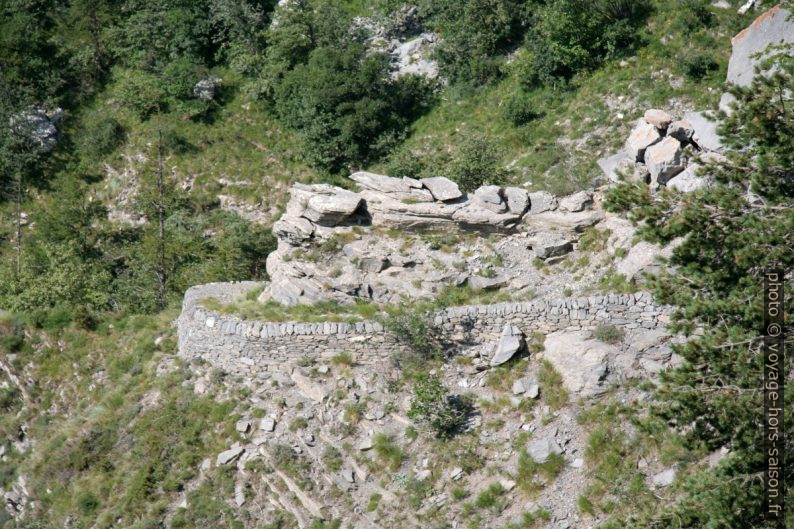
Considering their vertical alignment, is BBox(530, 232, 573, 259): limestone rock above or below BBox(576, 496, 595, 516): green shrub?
above

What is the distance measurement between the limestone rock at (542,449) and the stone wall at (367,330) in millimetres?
3041

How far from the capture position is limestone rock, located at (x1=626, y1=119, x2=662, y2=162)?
22.9 meters

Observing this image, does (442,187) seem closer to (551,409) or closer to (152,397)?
(551,409)

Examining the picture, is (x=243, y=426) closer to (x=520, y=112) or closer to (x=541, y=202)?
(x=541, y=202)

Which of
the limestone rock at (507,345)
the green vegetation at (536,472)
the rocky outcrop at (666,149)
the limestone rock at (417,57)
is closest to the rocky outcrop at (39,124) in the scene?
the limestone rock at (417,57)

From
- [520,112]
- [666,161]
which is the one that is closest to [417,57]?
[520,112]

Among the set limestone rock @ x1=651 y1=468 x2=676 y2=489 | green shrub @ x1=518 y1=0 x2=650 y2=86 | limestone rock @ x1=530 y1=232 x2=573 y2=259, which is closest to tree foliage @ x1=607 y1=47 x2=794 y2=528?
limestone rock @ x1=651 y1=468 x2=676 y2=489

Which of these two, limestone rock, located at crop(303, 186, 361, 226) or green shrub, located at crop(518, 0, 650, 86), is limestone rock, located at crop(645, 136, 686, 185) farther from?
green shrub, located at crop(518, 0, 650, 86)

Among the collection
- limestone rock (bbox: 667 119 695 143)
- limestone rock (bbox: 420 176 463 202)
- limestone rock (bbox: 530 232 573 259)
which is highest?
limestone rock (bbox: 667 119 695 143)

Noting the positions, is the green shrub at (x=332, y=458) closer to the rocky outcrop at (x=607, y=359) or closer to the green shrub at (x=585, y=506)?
the rocky outcrop at (x=607, y=359)

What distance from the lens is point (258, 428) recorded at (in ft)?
69.4

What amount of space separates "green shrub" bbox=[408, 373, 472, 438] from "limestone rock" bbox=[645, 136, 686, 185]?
7389mm

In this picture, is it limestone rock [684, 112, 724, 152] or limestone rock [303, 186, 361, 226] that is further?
limestone rock [303, 186, 361, 226]

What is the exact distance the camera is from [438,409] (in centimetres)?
1981
